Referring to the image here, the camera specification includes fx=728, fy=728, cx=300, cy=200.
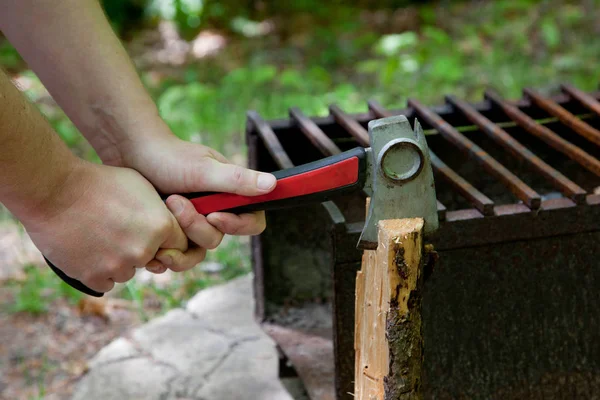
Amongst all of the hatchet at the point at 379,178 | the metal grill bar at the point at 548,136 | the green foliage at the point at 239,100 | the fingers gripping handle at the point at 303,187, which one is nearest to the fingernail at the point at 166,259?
the fingers gripping handle at the point at 303,187

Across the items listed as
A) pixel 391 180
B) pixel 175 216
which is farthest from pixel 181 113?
pixel 391 180

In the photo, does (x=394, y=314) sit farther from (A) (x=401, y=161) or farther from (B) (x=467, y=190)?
(B) (x=467, y=190)

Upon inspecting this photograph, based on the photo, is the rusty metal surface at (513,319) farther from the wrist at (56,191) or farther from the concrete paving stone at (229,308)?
the concrete paving stone at (229,308)

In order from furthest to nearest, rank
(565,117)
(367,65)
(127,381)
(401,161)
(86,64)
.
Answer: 1. (367,65)
2. (127,381)
3. (565,117)
4. (86,64)
5. (401,161)

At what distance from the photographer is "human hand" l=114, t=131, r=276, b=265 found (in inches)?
51.3

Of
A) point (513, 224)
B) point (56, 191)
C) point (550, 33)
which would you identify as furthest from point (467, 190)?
point (550, 33)

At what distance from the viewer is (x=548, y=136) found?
1.78 m

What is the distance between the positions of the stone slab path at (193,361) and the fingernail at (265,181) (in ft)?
3.33

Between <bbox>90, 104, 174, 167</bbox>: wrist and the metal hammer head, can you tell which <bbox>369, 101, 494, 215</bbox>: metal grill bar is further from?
<bbox>90, 104, 174, 167</bbox>: wrist

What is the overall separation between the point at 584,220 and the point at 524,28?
4.10 meters

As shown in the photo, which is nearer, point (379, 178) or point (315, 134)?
point (379, 178)

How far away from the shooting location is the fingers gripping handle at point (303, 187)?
1.20m

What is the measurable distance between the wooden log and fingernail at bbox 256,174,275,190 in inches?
8.2

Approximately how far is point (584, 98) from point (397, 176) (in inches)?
43.0
